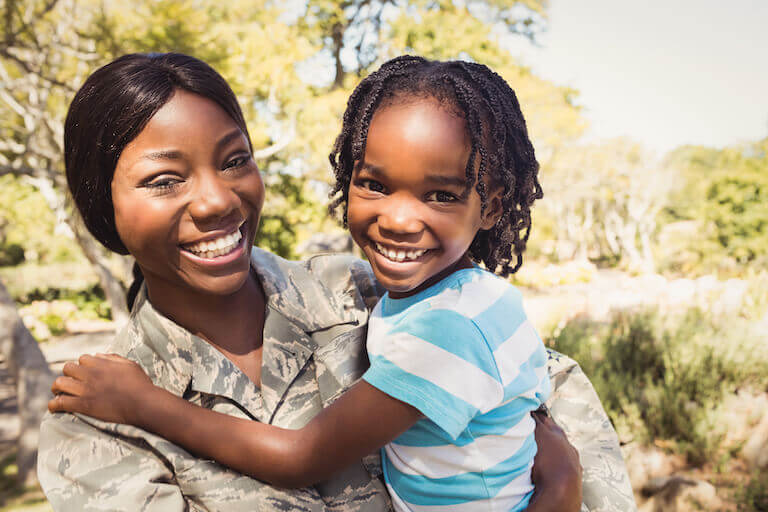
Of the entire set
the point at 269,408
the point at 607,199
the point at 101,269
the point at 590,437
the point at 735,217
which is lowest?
the point at 607,199

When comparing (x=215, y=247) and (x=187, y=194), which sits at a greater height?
(x=187, y=194)

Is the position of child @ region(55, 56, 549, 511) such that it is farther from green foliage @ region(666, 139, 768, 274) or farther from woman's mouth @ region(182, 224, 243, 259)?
green foliage @ region(666, 139, 768, 274)

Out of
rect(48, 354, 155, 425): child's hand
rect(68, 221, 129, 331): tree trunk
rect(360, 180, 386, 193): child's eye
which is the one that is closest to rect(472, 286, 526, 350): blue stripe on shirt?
rect(360, 180, 386, 193): child's eye

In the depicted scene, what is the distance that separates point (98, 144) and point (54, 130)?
32.3ft

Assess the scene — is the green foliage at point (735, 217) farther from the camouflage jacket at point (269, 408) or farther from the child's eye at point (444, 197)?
the child's eye at point (444, 197)

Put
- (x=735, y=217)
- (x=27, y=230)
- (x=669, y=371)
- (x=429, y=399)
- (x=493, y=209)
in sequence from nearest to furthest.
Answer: (x=429, y=399)
(x=493, y=209)
(x=669, y=371)
(x=735, y=217)
(x=27, y=230)

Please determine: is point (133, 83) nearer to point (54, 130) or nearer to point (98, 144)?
point (98, 144)

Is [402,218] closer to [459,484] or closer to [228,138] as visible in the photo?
[228,138]

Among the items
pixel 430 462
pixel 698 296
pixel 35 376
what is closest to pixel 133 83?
pixel 430 462

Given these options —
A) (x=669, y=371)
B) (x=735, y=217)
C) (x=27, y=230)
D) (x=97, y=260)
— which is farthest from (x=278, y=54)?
(x=27, y=230)

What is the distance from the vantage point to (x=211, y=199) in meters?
1.44

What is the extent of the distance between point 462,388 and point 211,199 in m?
0.79

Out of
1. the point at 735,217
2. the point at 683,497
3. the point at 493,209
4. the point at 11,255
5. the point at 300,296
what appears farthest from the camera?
the point at 11,255

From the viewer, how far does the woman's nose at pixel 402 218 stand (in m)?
1.34
